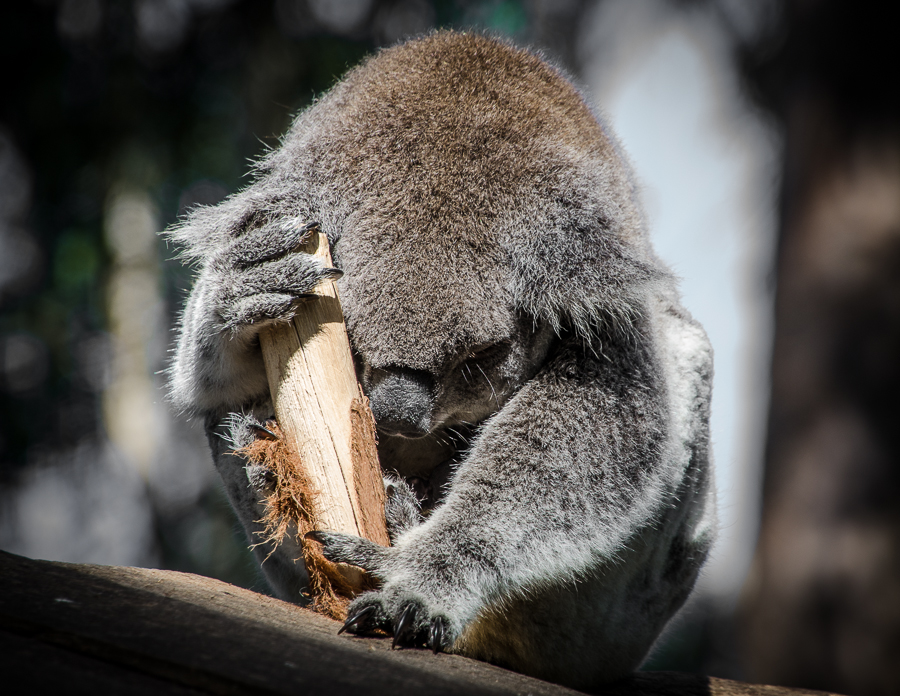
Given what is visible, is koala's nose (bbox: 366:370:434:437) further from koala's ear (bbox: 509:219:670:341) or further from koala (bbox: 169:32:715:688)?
koala's ear (bbox: 509:219:670:341)

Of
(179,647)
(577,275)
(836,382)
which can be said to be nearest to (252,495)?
(179,647)

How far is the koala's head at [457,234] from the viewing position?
1781mm

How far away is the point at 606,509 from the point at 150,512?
512 cm

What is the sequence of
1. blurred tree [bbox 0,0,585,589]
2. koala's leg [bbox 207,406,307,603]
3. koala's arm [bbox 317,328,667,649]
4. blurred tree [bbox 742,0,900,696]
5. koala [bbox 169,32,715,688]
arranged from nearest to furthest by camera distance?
koala's arm [bbox 317,328,667,649]
koala [bbox 169,32,715,688]
koala's leg [bbox 207,406,307,603]
blurred tree [bbox 742,0,900,696]
blurred tree [bbox 0,0,585,589]

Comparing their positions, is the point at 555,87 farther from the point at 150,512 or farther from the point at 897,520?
the point at 150,512

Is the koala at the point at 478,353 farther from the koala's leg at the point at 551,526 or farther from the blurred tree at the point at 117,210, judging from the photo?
the blurred tree at the point at 117,210

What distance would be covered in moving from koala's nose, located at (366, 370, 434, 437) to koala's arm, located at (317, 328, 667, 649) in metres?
0.20

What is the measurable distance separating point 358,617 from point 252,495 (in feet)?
2.27

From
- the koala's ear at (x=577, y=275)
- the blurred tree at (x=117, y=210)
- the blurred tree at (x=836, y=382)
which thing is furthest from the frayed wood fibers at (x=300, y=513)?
the blurred tree at (x=117, y=210)

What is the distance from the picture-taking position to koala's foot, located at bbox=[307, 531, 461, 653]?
4.94ft

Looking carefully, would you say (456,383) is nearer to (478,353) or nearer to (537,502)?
(478,353)

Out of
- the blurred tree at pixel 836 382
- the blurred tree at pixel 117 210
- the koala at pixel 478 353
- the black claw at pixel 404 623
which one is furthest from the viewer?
the blurred tree at pixel 117 210

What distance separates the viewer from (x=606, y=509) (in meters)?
1.85

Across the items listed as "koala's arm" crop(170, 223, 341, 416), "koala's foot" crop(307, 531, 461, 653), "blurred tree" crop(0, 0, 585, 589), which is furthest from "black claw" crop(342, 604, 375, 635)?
"blurred tree" crop(0, 0, 585, 589)
